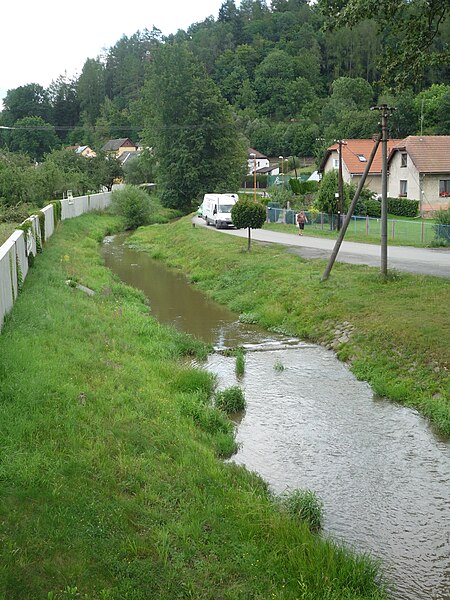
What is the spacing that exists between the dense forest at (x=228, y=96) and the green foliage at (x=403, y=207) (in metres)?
11.7

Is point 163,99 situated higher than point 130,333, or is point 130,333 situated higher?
point 163,99

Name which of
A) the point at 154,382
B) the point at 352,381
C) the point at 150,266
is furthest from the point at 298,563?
the point at 150,266

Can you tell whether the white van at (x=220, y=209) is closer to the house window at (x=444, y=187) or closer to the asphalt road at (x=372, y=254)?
the asphalt road at (x=372, y=254)

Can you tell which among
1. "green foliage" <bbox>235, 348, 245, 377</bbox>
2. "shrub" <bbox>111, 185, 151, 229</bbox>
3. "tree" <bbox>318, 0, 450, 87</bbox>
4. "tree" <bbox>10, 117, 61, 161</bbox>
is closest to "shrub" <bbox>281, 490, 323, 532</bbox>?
"green foliage" <bbox>235, 348, 245, 377</bbox>

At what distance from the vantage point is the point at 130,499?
7992mm

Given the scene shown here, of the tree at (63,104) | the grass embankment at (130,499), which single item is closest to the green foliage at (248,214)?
the grass embankment at (130,499)

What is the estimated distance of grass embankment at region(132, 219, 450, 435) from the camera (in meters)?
14.0

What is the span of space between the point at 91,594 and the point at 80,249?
30.6 meters

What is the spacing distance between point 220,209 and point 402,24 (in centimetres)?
3027

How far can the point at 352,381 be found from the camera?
14.8m

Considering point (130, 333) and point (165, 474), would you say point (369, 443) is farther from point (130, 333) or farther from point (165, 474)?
point (130, 333)

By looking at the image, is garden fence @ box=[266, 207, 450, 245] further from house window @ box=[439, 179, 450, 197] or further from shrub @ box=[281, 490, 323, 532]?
shrub @ box=[281, 490, 323, 532]

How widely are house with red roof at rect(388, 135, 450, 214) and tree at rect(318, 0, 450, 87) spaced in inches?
1350

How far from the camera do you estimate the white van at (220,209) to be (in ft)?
146
